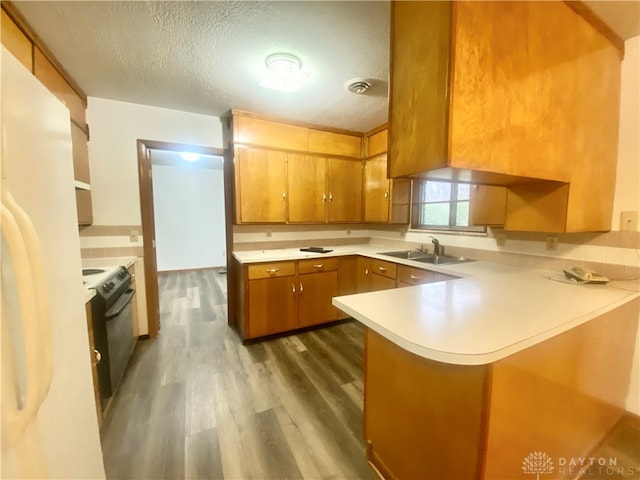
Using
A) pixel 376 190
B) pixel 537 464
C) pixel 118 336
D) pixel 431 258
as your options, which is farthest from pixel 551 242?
pixel 118 336

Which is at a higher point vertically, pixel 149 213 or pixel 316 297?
pixel 149 213

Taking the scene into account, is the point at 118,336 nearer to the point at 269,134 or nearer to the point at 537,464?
the point at 269,134

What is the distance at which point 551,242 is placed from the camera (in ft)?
6.18

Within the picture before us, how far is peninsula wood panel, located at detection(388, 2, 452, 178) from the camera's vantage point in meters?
0.93

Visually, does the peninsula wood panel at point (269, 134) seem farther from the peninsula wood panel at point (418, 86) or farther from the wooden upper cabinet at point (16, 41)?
the peninsula wood panel at point (418, 86)

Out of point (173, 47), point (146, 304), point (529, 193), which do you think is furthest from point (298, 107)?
point (146, 304)

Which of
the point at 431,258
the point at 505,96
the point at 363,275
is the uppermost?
the point at 505,96

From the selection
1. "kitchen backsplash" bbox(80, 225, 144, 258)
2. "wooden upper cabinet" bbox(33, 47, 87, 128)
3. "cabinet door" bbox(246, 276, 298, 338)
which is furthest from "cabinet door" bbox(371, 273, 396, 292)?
"wooden upper cabinet" bbox(33, 47, 87, 128)

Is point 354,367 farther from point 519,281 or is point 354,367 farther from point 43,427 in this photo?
point 43,427

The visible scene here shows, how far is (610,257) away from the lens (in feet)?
5.41

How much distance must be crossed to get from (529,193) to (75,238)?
7.83ft

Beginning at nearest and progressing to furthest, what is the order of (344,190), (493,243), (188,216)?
1. (493,243)
2. (344,190)
3. (188,216)

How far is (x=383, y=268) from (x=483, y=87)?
6.57 feet

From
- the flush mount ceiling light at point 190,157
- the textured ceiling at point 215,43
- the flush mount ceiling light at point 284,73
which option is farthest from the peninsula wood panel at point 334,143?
the flush mount ceiling light at point 190,157
